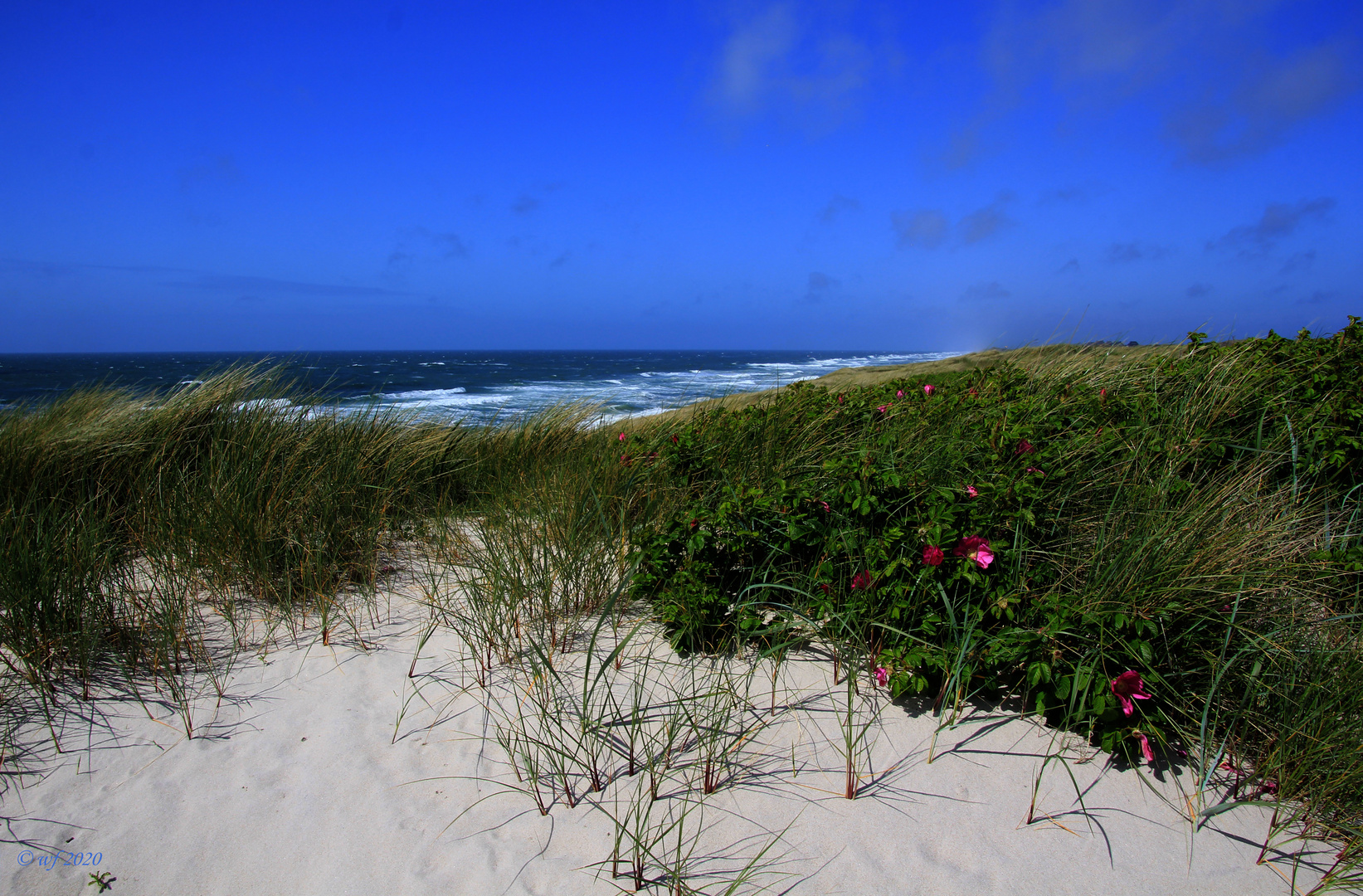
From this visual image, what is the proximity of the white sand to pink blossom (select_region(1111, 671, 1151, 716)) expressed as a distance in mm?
311

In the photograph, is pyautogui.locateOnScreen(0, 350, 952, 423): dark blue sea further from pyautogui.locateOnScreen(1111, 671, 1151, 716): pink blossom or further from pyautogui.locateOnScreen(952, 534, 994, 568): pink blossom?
pyautogui.locateOnScreen(1111, 671, 1151, 716): pink blossom

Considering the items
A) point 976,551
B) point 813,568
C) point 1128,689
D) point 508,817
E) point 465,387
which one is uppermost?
point 465,387

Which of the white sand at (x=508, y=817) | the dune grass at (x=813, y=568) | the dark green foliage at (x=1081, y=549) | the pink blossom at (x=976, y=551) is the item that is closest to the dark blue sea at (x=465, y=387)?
the dune grass at (x=813, y=568)

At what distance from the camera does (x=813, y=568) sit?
276 cm

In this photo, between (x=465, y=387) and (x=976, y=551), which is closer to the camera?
(x=976, y=551)

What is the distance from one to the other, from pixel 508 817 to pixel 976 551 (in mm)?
1845

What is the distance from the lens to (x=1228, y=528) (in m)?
2.54

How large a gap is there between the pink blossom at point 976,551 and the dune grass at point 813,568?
0.02 metres

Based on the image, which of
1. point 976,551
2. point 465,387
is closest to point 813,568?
point 976,551

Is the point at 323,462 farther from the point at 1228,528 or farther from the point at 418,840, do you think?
the point at 1228,528

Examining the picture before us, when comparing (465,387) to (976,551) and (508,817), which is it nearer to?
(508,817)

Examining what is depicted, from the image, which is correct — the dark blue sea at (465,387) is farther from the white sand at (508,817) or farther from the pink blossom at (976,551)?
the white sand at (508,817)

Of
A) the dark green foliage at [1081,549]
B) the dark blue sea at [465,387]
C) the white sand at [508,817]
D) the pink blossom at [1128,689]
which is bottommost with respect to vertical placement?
the white sand at [508,817]

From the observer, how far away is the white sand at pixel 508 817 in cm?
184
